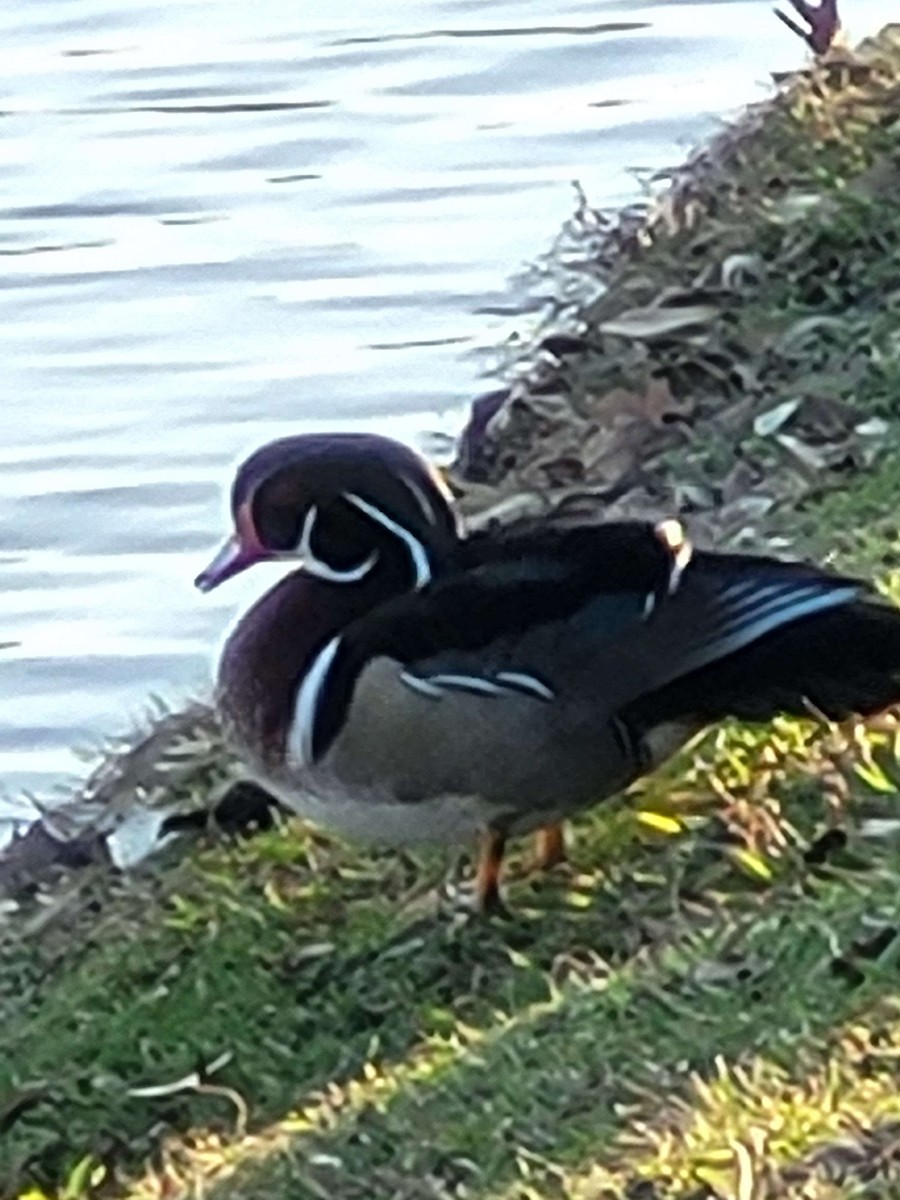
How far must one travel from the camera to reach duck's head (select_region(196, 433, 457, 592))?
5340 mm

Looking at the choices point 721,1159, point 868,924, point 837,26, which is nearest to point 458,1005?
point 868,924

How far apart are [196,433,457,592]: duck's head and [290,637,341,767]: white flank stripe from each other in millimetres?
126

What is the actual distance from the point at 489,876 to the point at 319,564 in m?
0.48

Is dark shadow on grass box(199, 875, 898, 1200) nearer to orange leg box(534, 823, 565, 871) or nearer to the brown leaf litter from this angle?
orange leg box(534, 823, 565, 871)

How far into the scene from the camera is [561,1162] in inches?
172

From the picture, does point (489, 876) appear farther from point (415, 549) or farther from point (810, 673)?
point (810, 673)

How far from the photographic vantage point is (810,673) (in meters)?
5.04

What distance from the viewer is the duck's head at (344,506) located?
17.5ft

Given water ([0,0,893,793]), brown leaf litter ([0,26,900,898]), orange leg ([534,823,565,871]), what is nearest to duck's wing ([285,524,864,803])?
orange leg ([534,823,565,871])

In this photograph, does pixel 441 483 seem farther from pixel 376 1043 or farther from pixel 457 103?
pixel 457 103

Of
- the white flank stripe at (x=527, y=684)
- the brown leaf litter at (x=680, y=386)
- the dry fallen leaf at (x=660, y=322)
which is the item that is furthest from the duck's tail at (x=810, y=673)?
the dry fallen leaf at (x=660, y=322)

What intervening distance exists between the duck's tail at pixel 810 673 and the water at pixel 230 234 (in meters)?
2.45

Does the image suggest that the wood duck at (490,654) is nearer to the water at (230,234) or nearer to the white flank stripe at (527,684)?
the white flank stripe at (527,684)

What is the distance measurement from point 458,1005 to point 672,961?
1.13 feet
